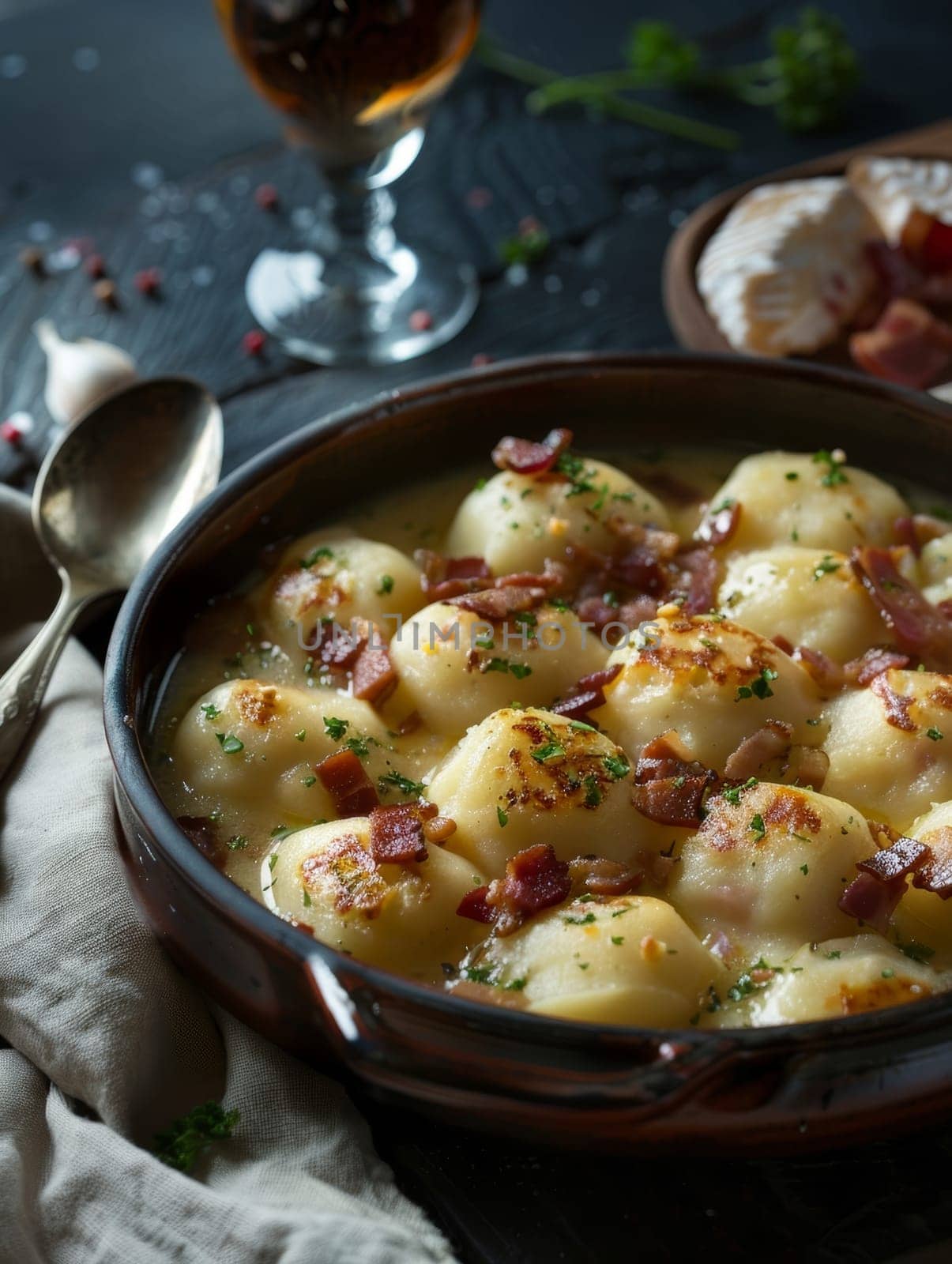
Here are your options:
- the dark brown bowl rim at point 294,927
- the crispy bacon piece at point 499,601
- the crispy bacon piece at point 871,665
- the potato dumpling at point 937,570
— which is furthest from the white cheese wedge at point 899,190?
the crispy bacon piece at point 499,601

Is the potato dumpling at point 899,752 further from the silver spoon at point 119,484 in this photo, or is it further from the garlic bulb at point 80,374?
the garlic bulb at point 80,374

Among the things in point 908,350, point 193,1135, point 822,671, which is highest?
point 193,1135

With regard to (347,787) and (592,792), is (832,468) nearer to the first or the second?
(592,792)

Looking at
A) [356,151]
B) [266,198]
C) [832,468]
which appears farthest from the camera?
[266,198]

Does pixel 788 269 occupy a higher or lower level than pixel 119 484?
lower

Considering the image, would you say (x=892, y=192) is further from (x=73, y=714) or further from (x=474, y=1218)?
(x=474, y=1218)

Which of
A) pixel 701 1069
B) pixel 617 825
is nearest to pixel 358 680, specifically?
pixel 617 825

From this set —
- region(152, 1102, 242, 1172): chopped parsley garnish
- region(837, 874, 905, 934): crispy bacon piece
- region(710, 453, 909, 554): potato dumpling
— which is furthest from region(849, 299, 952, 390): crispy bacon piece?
region(152, 1102, 242, 1172): chopped parsley garnish

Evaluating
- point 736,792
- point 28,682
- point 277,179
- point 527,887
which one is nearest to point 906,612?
point 736,792
